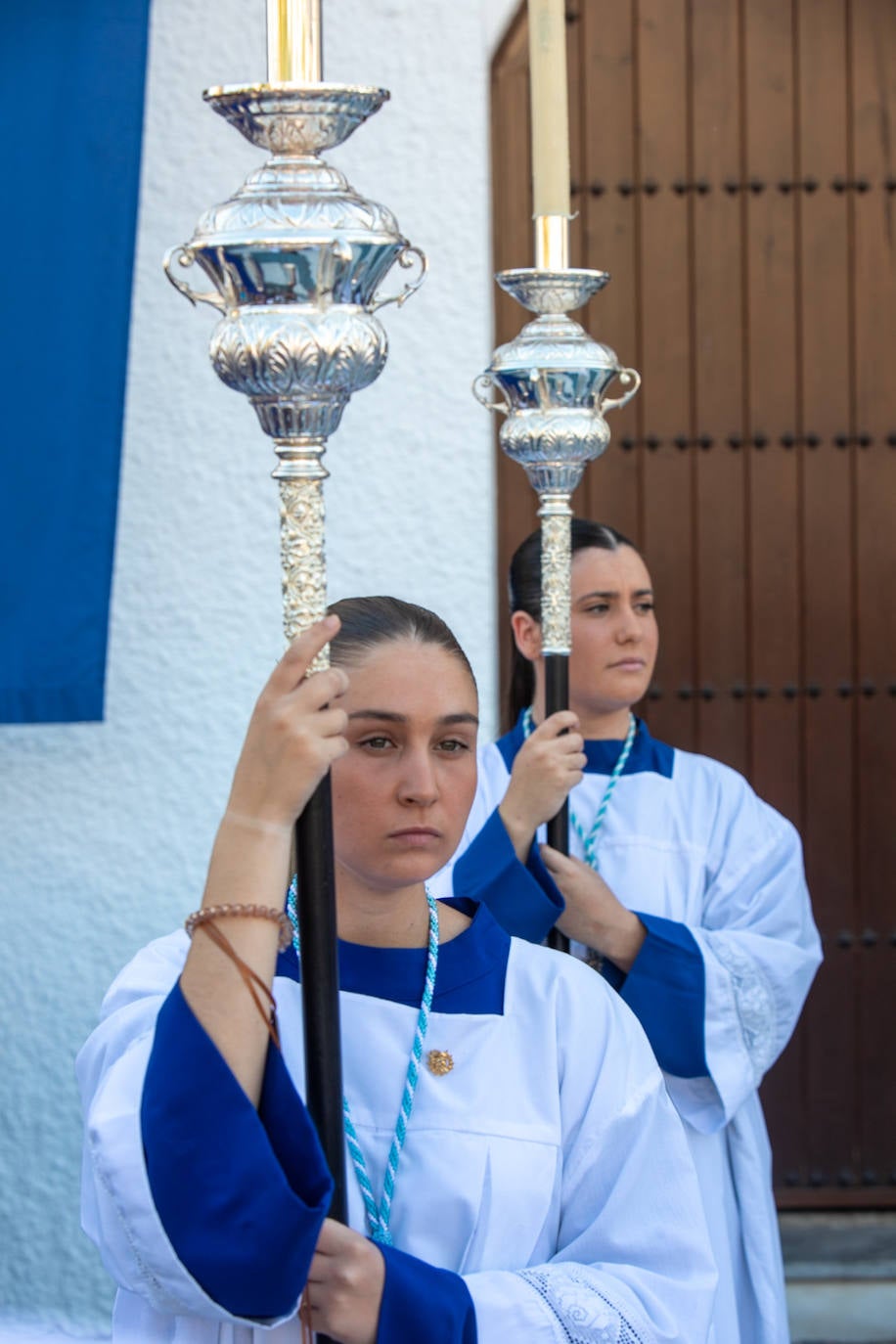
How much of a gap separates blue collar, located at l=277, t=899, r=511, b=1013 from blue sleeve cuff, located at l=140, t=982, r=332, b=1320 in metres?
0.35

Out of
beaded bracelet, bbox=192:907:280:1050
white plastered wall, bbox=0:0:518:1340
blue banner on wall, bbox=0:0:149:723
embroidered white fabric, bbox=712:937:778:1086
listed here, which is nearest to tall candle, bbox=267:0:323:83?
beaded bracelet, bbox=192:907:280:1050

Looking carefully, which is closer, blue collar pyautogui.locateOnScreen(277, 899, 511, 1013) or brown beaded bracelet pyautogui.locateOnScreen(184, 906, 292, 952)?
brown beaded bracelet pyautogui.locateOnScreen(184, 906, 292, 952)

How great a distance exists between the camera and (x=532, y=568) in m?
3.06

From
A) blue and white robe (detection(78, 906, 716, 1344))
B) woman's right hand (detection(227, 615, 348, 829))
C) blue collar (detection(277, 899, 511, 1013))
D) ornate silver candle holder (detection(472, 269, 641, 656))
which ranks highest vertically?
ornate silver candle holder (detection(472, 269, 641, 656))

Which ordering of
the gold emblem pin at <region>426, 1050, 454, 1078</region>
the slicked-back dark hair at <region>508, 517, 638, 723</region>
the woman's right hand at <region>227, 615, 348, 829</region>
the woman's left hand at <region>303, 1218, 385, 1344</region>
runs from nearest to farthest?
the woman's right hand at <region>227, 615, 348, 829</region> < the woman's left hand at <region>303, 1218, 385, 1344</region> < the gold emblem pin at <region>426, 1050, 454, 1078</region> < the slicked-back dark hair at <region>508, 517, 638, 723</region>

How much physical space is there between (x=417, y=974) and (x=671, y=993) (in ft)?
3.43

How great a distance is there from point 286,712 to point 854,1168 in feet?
10.1

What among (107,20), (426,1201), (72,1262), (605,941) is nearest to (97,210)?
(107,20)

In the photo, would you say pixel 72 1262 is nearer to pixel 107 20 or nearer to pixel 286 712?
pixel 107 20

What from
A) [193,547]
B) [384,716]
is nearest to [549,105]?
[384,716]

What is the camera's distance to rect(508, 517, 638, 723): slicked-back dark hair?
3039 mm

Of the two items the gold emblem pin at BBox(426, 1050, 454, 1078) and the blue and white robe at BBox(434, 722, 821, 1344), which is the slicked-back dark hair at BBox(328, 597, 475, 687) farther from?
the blue and white robe at BBox(434, 722, 821, 1344)

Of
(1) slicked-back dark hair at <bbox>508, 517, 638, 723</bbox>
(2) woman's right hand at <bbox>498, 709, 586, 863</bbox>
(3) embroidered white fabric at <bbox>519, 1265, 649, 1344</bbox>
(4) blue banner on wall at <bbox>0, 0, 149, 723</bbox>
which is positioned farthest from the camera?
(4) blue banner on wall at <bbox>0, 0, 149, 723</bbox>

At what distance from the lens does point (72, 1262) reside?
3.73 m
